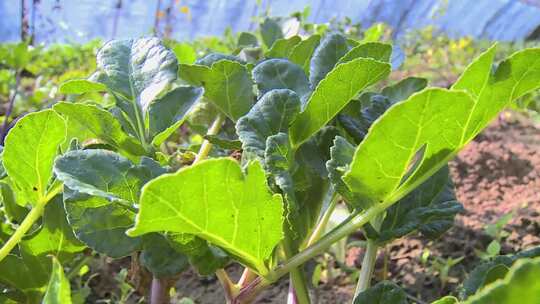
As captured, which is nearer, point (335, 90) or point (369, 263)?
point (335, 90)

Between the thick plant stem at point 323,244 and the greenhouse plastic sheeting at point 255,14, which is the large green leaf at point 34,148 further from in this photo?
the greenhouse plastic sheeting at point 255,14

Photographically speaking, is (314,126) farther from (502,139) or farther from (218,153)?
(502,139)

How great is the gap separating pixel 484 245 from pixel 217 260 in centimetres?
108

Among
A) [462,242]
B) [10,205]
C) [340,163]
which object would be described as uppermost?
[340,163]

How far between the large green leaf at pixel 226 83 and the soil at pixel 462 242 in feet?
1.68

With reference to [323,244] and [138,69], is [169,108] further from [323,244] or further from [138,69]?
[323,244]

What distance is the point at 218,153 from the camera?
→ 3.48 feet

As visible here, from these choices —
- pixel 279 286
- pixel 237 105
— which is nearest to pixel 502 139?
pixel 279 286

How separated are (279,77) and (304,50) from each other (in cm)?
19

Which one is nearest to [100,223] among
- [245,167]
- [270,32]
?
[245,167]

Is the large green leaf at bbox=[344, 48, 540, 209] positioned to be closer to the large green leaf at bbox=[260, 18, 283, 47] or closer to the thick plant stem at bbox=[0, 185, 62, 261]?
the thick plant stem at bbox=[0, 185, 62, 261]

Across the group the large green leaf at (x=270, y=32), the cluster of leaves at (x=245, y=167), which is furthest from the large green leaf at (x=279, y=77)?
the large green leaf at (x=270, y=32)

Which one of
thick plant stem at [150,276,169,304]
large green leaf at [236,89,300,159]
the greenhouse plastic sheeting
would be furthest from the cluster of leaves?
the greenhouse plastic sheeting

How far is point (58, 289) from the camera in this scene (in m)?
0.50
